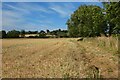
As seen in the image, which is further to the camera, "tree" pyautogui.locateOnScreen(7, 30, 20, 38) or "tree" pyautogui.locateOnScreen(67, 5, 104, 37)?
"tree" pyautogui.locateOnScreen(7, 30, 20, 38)

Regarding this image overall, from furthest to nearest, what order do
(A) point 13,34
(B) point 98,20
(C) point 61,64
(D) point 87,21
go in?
(A) point 13,34
(D) point 87,21
(B) point 98,20
(C) point 61,64

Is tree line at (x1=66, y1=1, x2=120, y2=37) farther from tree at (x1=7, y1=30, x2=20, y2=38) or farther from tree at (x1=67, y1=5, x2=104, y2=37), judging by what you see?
tree at (x1=7, y1=30, x2=20, y2=38)

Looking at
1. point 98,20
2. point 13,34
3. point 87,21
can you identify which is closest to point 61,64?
point 98,20

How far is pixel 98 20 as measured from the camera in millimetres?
42469

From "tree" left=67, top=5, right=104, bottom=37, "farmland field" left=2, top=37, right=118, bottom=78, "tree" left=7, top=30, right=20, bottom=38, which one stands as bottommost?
"farmland field" left=2, top=37, right=118, bottom=78

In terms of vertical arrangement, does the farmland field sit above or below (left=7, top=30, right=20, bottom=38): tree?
below

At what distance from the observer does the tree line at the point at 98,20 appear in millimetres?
20938

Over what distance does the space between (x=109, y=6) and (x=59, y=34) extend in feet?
361

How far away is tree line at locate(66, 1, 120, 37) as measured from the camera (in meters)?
20.9

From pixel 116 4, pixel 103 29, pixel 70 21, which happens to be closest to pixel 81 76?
pixel 116 4

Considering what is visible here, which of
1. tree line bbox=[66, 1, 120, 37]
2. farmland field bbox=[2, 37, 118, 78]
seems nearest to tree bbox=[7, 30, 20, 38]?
tree line bbox=[66, 1, 120, 37]

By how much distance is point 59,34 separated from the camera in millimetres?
131000

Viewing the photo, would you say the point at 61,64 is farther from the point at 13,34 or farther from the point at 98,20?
the point at 13,34

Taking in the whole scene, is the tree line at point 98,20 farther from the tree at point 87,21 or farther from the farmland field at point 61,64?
the farmland field at point 61,64
